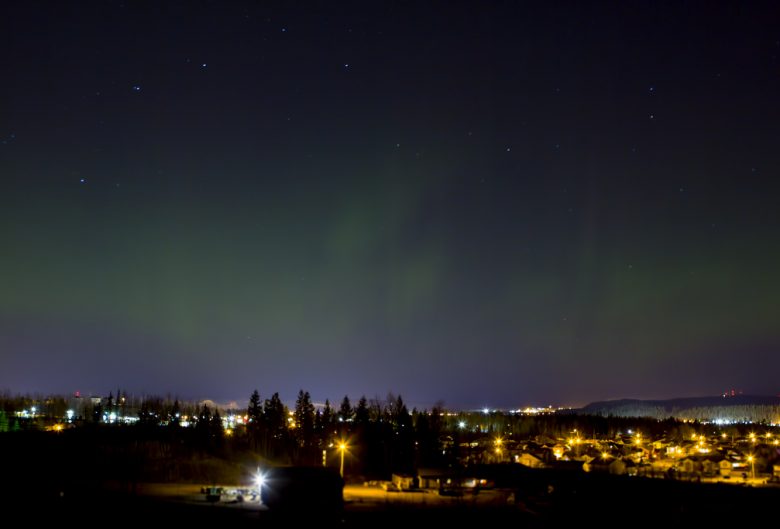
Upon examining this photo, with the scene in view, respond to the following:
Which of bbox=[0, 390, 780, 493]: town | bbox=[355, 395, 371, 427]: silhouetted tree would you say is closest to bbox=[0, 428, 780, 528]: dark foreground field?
bbox=[0, 390, 780, 493]: town

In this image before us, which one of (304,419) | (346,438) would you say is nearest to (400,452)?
(346,438)

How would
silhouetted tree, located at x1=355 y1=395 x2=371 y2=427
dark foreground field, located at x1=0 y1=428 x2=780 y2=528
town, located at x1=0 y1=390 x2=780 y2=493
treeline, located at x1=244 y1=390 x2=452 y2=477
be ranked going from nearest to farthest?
dark foreground field, located at x1=0 y1=428 x2=780 y2=528 → town, located at x1=0 y1=390 x2=780 y2=493 → treeline, located at x1=244 y1=390 x2=452 y2=477 → silhouetted tree, located at x1=355 y1=395 x2=371 y2=427

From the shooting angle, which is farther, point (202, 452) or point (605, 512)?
point (202, 452)

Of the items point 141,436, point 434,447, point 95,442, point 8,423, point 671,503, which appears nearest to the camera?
point 671,503

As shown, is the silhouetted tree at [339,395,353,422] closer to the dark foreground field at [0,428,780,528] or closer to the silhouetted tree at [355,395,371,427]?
the silhouetted tree at [355,395,371,427]

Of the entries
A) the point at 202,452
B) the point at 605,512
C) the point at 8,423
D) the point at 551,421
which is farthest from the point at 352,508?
the point at 551,421

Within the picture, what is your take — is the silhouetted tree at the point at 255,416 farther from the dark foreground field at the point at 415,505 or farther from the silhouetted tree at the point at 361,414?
the dark foreground field at the point at 415,505

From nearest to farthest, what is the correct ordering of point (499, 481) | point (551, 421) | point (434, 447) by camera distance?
point (499, 481)
point (434, 447)
point (551, 421)

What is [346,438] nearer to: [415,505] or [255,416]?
[255,416]

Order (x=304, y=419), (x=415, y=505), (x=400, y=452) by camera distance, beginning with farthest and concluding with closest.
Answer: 1. (x=304, y=419)
2. (x=400, y=452)
3. (x=415, y=505)

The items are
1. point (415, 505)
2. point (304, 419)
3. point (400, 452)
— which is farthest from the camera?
point (304, 419)

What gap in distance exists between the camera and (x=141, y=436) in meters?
46.0

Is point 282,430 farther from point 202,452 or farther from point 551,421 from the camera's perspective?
point 551,421

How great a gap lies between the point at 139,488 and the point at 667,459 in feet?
122
